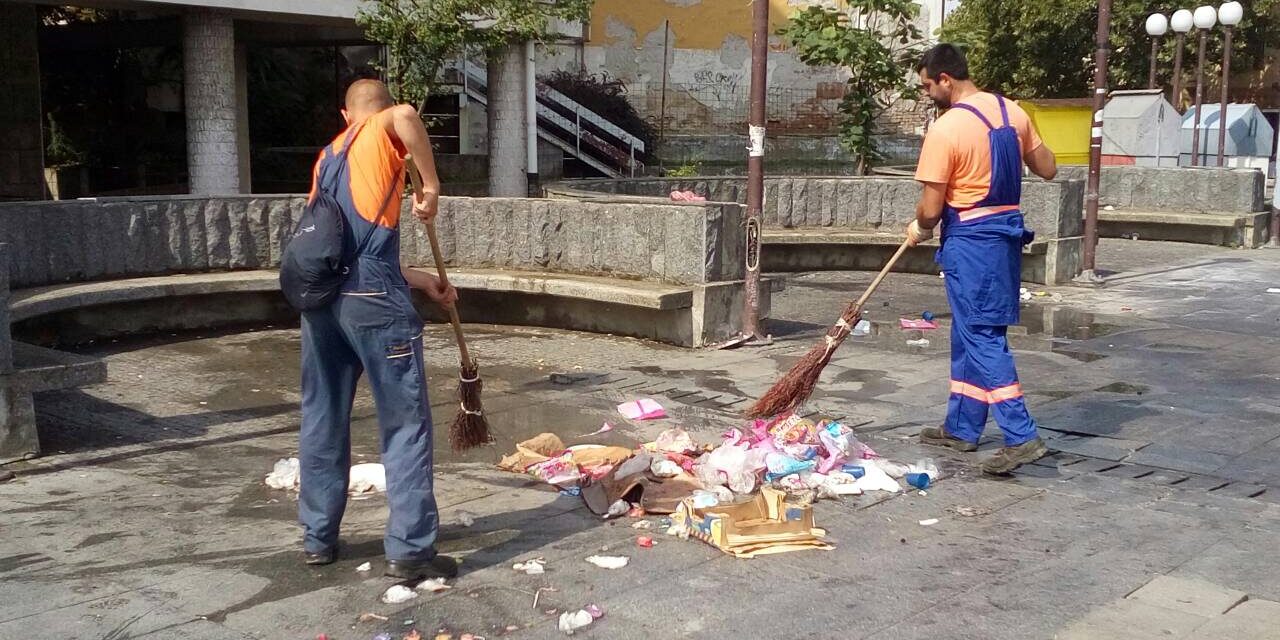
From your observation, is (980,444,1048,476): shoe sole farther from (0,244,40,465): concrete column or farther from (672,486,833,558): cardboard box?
(0,244,40,465): concrete column

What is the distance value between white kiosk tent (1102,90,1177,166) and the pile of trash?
18.2 metres

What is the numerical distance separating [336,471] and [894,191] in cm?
1065

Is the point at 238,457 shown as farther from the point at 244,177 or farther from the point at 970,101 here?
the point at 244,177

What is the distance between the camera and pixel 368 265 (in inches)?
186

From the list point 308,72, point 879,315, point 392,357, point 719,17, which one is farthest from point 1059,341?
point 719,17

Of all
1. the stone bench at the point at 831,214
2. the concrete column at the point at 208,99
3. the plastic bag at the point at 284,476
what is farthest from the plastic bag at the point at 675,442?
the concrete column at the point at 208,99

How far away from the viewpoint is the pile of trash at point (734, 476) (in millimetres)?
5199

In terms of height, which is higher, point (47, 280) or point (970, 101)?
point (970, 101)

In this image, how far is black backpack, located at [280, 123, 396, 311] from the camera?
4.60 metres

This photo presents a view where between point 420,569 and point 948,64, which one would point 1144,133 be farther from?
point 420,569

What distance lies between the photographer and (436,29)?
1308cm

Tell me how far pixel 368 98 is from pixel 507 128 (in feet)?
46.3

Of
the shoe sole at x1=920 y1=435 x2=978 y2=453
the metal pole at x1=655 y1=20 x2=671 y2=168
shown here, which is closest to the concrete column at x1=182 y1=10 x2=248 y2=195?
the shoe sole at x1=920 y1=435 x2=978 y2=453

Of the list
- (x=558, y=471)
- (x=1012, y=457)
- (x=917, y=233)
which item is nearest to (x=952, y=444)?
(x=1012, y=457)
